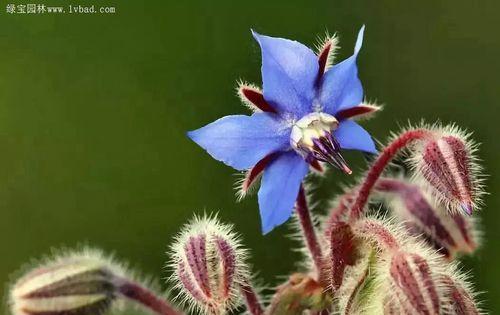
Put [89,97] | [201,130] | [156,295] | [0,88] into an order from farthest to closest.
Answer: [89,97]
[0,88]
[156,295]
[201,130]

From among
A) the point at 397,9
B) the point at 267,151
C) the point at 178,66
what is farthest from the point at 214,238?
the point at 397,9

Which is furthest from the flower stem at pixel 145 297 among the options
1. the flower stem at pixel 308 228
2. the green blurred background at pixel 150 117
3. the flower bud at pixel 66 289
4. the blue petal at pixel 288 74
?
the green blurred background at pixel 150 117

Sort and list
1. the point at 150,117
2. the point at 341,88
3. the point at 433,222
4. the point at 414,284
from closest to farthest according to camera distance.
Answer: the point at 414,284
the point at 341,88
the point at 433,222
the point at 150,117

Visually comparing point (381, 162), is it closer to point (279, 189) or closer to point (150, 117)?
point (279, 189)

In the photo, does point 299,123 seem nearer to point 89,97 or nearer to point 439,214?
point 439,214

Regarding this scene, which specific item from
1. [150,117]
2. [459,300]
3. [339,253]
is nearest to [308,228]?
[339,253]
